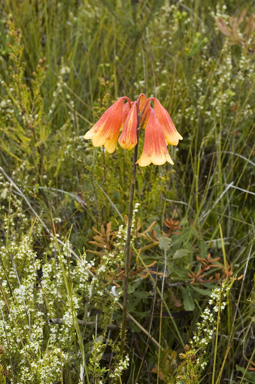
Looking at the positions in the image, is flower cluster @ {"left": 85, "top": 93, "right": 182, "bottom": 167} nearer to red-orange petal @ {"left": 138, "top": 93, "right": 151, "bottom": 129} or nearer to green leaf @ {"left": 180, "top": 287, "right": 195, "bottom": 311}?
red-orange petal @ {"left": 138, "top": 93, "right": 151, "bottom": 129}

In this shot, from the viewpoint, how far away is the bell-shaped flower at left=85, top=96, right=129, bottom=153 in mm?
1362

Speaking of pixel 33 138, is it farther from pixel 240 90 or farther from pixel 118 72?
pixel 240 90

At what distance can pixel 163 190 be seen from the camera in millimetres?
2072

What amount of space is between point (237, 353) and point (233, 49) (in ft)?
6.93

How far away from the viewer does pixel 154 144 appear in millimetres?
1348

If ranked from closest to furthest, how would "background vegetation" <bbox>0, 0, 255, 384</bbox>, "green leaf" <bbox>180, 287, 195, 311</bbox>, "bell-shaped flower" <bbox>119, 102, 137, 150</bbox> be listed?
"bell-shaped flower" <bbox>119, 102, 137, 150</bbox>, "background vegetation" <bbox>0, 0, 255, 384</bbox>, "green leaf" <bbox>180, 287, 195, 311</bbox>

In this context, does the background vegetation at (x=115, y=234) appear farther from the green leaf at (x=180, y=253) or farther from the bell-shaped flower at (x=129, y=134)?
the bell-shaped flower at (x=129, y=134)

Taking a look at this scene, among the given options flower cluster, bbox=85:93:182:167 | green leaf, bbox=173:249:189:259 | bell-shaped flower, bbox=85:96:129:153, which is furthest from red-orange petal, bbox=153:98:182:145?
green leaf, bbox=173:249:189:259

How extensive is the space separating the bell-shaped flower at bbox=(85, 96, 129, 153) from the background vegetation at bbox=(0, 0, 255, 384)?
1.32 ft

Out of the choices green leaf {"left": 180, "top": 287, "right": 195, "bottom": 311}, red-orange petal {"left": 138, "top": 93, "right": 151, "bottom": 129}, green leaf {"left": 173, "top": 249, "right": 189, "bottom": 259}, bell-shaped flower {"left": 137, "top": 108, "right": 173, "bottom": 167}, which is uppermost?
red-orange petal {"left": 138, "top": 93, "right": 151, "bottom": 129}

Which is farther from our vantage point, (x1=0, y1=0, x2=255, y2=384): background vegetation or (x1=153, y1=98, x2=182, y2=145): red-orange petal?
(x1=0, y1=0, x2=255, y2=384): background vegetation

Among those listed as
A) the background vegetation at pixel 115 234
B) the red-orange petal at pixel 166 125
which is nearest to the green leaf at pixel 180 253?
the background vegetation at pixel 115 234

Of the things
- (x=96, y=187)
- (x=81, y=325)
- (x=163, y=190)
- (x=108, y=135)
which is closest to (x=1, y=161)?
(x=96, y=187)

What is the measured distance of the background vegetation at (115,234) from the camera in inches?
62.5
